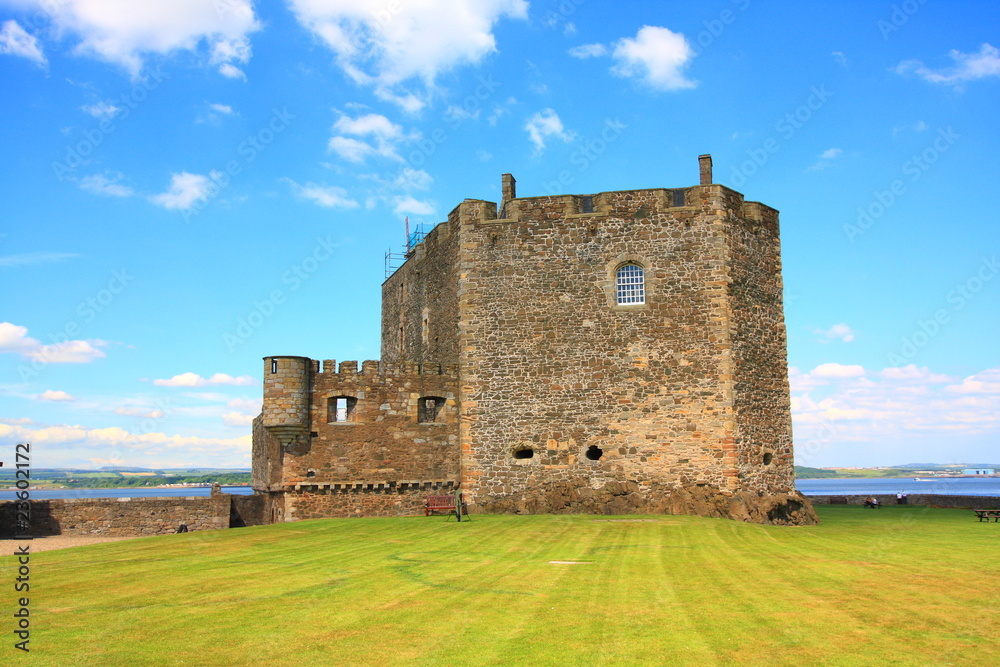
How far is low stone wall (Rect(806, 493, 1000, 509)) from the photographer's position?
1211 inches

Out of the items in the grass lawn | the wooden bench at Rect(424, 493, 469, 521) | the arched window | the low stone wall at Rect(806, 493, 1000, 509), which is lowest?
the low stone wall at Rect(806, 493, 1000, 509)

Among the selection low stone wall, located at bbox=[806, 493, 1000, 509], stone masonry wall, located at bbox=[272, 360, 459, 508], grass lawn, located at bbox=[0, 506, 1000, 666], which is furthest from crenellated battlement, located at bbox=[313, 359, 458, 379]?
low stone wall, located at bbox=[806, 493, 1000, 509]

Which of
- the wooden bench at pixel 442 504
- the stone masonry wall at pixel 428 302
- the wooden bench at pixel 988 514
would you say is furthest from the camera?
the stone masonry wall at pixel 428 302

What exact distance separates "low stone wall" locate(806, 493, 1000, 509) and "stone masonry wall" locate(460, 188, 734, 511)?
8.31 m

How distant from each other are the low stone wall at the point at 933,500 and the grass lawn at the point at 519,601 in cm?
1394

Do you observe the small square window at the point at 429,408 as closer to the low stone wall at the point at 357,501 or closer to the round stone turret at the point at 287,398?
the low stone wall at the point at 357,501

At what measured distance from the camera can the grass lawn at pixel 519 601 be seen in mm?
8547

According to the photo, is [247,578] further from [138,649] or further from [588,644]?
[588,644]

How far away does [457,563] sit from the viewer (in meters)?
14.6

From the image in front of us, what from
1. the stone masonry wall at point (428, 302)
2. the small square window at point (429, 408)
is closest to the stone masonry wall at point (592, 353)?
the small square window at point (429, 408)

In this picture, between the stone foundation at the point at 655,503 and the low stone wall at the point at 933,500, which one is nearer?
the stone foundation at the point at 655,503

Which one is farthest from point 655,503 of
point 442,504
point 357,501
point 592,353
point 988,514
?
point 988,514

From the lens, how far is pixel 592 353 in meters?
24.9

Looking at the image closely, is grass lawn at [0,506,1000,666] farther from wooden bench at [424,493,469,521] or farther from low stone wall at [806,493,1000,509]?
low stone wall at [806,493,1000,509]
